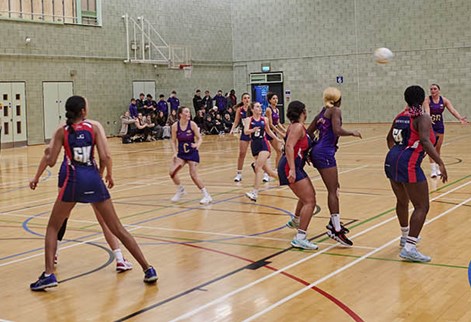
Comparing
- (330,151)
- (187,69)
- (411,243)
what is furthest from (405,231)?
(187,69)

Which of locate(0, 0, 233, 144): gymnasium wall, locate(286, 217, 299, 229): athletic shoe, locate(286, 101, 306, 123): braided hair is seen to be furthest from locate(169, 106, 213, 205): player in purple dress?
locate(0, 0, 233, 144): gymnasium wall

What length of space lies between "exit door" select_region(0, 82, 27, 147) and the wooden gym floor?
13.5 metres

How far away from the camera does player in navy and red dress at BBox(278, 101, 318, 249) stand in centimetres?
816

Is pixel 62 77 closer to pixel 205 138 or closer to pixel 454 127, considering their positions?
pixel 205 138

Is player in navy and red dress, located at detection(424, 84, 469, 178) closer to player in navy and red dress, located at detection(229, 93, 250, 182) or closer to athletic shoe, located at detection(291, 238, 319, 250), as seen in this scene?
player in navy and red dress, located at detection(229, 93, 250, 182)

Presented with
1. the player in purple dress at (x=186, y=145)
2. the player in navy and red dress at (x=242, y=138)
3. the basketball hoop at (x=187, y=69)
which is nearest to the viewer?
the player in purple dress at (x=186, y=145)

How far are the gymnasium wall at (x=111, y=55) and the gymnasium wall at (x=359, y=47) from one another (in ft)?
6.43

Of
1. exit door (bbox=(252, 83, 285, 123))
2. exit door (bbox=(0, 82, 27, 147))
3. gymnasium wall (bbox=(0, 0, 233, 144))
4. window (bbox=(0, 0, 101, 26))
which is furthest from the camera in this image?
exit door (bbox=(252, 83, 285, 123))

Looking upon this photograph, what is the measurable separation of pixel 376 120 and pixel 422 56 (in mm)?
4089

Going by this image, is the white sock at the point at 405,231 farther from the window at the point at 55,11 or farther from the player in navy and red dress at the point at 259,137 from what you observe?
the window at the point at 55,11

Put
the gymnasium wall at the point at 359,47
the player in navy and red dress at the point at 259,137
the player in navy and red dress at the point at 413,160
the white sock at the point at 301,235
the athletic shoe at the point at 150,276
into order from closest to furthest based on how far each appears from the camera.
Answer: the athletic shoe at the point at 150,276 < the player in navy and red dress at the point at 413,160 < the white sock at the point at 301,235 < the player in navy and red dress at the point at 259,137 < the gymnasium wall at the point at 359,47

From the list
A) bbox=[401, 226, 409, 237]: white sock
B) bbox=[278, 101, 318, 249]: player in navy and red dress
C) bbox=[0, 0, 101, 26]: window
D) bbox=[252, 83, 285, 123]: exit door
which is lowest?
bbox=[401, 226, 409, 237]: white sock

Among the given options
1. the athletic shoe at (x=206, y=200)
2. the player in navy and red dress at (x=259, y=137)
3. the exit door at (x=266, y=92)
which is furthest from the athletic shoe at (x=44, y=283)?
the exit door at (x=266, y=92)

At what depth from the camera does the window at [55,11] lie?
26781 millimetres
